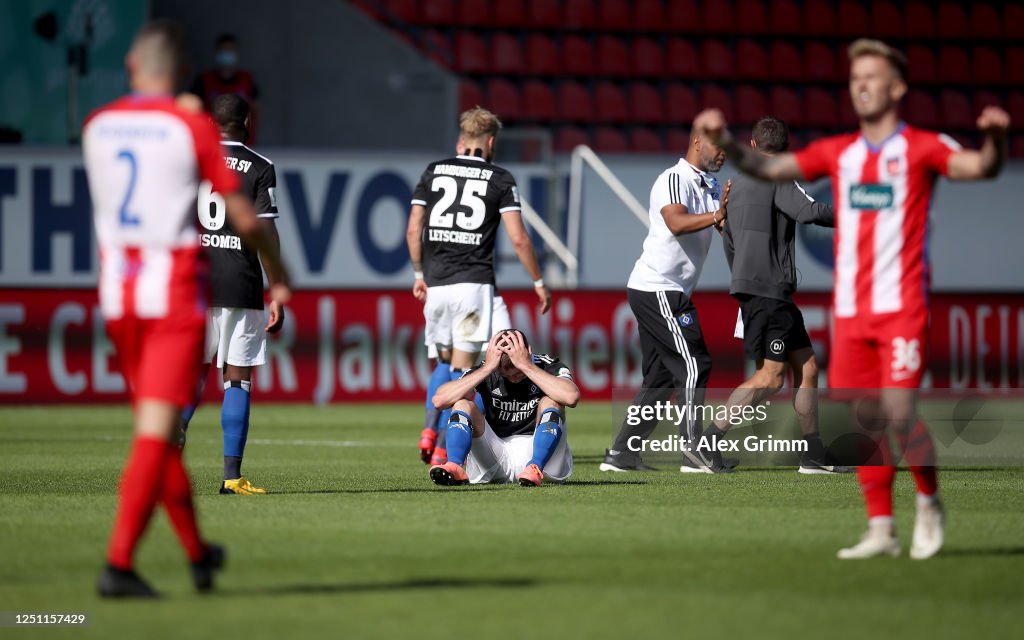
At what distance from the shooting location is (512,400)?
9156mm

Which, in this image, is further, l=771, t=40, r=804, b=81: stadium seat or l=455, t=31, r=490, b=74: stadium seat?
l=771, t=40, r=804, b=81: stadium seat

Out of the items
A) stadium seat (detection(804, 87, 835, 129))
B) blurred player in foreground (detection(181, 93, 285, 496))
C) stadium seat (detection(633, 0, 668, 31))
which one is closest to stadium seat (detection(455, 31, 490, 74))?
stadium seat (detection(633, 0, 668, 31))

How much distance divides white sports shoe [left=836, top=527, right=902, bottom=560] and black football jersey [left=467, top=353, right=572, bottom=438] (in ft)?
10.5

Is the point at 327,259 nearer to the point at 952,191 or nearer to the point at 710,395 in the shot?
the point at 710,395

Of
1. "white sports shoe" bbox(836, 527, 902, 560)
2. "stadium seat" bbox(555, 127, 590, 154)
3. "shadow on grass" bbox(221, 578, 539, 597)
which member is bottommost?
"shadow on grass" bbox(221, 578, 539, 597)

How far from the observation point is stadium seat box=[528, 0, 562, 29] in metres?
23.3

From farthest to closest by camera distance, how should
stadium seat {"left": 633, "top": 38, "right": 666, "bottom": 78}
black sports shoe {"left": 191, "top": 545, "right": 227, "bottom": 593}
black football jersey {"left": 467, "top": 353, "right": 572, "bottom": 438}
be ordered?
stadium seat {"left": 633, "top": 38, "right": 666, "bottom": 78} < black football jersey {"left": 467, "top": 353, "right": 572, "bottom": 438} < black sports shoe {"left": 191, "top": 545, "right": 227, "bottom": 593}

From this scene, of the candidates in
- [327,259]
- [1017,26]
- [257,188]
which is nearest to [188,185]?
[257,188]

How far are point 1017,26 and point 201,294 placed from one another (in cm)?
2263

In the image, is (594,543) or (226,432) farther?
(226,432)

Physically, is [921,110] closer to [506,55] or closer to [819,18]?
[819,18]

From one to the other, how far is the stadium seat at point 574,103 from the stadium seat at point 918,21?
18.2 ft

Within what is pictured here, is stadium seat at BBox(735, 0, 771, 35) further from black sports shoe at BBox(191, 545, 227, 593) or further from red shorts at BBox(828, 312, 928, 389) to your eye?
black sports shoe at BBox(191, 545, 227, 593)

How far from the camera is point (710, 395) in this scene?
1670 cm
